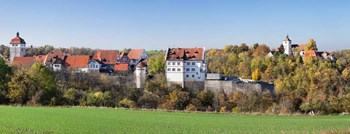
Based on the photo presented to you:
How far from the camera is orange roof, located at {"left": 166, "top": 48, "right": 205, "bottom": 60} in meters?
65.2

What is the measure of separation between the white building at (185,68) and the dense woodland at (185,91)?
1.64 meters

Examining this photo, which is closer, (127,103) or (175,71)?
(127,103)

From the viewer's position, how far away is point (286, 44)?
112 m

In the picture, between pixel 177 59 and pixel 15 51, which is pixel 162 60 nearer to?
pixel 177 59

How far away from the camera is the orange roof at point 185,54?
6525 centimetres

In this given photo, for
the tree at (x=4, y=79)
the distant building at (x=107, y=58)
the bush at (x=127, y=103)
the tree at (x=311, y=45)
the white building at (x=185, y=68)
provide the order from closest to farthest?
the tree at (x=4, y=79) → the bush at (x=127, y=103) → the white building at (x=185, y=68) → the distant building at (x=107, y=58) → the tree at (x=311, y=45)

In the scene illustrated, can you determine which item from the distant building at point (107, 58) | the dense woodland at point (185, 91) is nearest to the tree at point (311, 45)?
the dense woodland at point (185, 91)

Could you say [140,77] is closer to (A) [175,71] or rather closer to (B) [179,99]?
(A) [175,71]

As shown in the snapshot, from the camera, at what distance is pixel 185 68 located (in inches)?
2532

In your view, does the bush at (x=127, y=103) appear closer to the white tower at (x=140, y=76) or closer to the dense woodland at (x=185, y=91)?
the dense woodland at (x=185, y=91)

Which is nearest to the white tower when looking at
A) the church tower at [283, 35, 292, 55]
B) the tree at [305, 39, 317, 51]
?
the church tower at [283, 35, 292, 55]

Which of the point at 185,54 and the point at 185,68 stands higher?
the point at 185,54

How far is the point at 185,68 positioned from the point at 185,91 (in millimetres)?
4442

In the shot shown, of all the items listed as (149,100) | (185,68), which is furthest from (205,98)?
(149,100)
